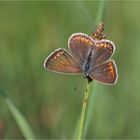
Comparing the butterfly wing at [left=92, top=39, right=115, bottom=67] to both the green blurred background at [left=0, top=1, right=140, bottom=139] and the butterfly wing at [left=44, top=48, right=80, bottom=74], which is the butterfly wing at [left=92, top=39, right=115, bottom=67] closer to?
the butterfly wing at [left=44, top=48, right=80, bottom=74]

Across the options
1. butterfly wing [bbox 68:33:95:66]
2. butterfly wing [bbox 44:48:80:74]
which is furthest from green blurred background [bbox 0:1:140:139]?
butterfly wing [bbox 44:48:80:74]

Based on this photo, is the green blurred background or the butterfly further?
the green blurred background

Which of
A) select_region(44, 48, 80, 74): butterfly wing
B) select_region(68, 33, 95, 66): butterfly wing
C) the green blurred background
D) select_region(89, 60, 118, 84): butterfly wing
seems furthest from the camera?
the green blurred background

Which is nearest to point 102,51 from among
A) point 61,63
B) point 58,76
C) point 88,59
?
point 88,59

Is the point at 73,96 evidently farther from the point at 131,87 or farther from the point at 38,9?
the point at 38,9

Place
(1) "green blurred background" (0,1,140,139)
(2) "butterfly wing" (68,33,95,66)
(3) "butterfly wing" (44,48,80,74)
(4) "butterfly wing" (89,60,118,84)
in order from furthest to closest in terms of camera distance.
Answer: (1) "green blurred background" (0,1,140,139) < (2) "butterfly wing" (68,33,95,66) < (3) "butterfly wing" (44,48,80,74) < (4) "butterfly wing" (89,60,118,84)

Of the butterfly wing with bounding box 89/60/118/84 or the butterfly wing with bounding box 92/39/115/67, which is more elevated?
the butterfly wing with bounding box 92/39/115/67

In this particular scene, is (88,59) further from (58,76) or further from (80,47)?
(58,76)

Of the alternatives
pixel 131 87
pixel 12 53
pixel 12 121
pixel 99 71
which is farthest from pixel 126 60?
pixel 99 71

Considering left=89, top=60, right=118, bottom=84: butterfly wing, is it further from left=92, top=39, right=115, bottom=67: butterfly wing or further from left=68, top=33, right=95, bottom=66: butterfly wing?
left=68, top=33, right=95, bottom=66: butterfly wing
